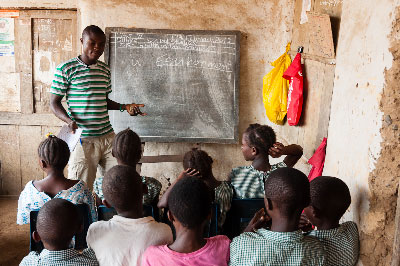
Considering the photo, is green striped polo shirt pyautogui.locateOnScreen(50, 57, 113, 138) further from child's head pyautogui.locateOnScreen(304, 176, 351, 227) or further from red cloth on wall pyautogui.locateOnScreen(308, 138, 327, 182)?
child's head pyautogui.locateOnScreen(304, 176, 351, 227)

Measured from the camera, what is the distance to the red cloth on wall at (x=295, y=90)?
331 cm

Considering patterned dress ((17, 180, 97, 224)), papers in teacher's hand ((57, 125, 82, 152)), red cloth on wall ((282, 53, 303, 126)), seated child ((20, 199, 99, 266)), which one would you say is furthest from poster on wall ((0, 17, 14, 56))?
seated child ((20, 199, 99, 266))

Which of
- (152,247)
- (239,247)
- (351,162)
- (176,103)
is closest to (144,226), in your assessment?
(152,247)

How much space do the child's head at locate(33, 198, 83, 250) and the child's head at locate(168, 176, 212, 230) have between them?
39cm

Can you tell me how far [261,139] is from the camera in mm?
2391

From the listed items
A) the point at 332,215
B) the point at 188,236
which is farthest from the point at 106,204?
the point at 332,215

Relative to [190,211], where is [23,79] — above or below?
above

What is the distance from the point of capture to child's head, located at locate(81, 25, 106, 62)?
10.0 ft

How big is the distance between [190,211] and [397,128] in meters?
0.89

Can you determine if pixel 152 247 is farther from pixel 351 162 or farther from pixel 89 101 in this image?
pixel 89 101

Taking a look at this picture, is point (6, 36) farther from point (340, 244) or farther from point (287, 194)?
point (340, 244)

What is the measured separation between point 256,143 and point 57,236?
124 cm

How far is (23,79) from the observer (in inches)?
169

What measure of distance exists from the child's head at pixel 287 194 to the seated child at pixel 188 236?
25 cm
